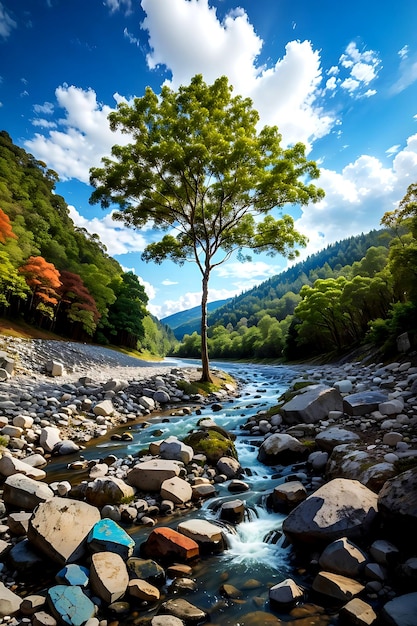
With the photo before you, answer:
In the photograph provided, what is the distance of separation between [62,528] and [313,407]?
6.58m

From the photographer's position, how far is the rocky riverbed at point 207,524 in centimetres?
290

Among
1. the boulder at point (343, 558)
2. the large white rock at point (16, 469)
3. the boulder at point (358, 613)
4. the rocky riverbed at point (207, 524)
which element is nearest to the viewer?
the boulder at point (358, 613)

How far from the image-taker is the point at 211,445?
700cm

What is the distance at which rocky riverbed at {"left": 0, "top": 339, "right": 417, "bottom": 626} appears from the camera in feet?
9.50

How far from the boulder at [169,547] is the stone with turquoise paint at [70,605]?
0.90 metres

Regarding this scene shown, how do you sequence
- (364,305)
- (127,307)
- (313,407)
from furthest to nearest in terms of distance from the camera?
(127,307) < (364,305) < (313,407)

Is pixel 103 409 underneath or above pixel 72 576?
underneath

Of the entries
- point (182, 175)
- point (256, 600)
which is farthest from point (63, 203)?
point (256, 600)

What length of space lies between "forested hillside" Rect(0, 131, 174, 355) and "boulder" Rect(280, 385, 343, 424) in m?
17.4

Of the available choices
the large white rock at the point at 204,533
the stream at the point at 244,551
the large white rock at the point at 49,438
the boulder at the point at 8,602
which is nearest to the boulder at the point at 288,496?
the stream at the point at 244,551

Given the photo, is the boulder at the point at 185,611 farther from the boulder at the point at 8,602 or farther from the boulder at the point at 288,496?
the boulder at the point at 288,496

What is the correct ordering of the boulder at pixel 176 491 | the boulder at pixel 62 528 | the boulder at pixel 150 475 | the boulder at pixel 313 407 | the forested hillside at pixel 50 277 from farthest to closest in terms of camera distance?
the forested hillside at pixel 50 277 < the boulder at pixel 313 407 < the boulder at pixel 150 475 < the boulder at pixel 176 491 < the boulder at pixel 62 528

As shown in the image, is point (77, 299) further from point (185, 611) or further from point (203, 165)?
point (185, 611)

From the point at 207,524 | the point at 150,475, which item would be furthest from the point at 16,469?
the point at 207,524
